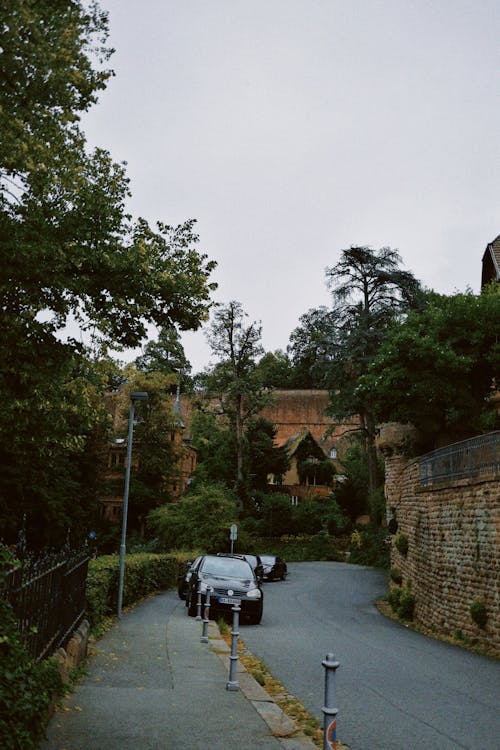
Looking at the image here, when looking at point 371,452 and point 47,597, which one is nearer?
point 47,597

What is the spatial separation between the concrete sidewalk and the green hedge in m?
0.96

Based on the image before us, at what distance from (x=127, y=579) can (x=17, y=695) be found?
52.9 ft

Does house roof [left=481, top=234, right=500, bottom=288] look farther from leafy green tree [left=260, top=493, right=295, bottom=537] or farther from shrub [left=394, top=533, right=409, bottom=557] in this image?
leafy green tree [left=260, top=493, right=295, bottom=537]

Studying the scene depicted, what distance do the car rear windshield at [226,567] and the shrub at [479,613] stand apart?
575 centimetres

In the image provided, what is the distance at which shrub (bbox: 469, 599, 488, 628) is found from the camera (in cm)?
1502

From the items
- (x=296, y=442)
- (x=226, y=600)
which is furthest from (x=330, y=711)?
(x=296, y=442)

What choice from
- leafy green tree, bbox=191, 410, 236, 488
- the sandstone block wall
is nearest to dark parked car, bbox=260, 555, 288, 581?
the sandstone block wall

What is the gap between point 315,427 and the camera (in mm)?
90688

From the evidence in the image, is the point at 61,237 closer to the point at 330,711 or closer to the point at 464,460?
the point at 330,711

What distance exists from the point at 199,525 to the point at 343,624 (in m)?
23.8

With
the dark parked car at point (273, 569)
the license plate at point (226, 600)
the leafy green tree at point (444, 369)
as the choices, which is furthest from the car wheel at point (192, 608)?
the dark parked car at point (273, 569)

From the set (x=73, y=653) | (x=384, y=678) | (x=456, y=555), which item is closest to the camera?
(x=73, y=653)

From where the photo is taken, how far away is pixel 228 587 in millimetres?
17719

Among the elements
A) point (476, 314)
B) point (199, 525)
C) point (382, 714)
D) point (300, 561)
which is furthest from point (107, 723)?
point (300, 561)
